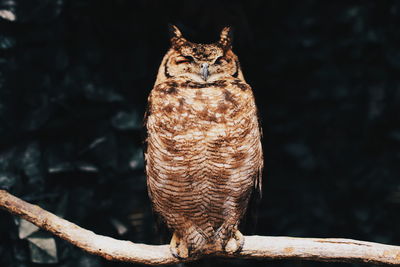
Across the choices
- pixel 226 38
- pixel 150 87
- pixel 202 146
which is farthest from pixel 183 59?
pixel 150 87

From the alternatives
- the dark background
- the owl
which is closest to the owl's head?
the owl

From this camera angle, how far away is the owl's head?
1567 millimetres

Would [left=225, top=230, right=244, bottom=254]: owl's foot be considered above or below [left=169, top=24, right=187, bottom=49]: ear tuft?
below

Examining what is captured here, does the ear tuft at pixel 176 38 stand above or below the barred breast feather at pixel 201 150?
above

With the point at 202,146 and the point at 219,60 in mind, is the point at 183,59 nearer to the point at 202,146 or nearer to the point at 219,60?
the point at 219,60

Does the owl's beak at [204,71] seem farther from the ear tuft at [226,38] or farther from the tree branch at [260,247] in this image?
the tree branch at [260,247]

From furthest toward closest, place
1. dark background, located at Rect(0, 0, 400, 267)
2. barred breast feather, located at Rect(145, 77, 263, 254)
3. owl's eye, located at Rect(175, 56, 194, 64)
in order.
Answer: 1. dark background, located at Rect(0, 0, 400, 267)
2. owl's eye, located at Rect(175, 56, 194, 64)
3. barred breast feather, located at Rect(145, 77, 263, 254)

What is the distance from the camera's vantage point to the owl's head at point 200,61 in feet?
5.14

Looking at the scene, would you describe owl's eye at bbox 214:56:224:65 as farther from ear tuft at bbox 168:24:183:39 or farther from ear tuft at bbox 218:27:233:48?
ear tuft at bbox 168:24:183:39

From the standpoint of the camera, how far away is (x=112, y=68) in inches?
95.9

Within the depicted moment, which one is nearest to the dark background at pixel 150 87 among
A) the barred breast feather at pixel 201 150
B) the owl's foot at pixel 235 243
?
the owl's foot at pixel 235 243

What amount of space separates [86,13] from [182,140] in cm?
120

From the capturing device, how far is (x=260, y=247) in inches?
61.2

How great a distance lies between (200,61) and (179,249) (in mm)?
724
